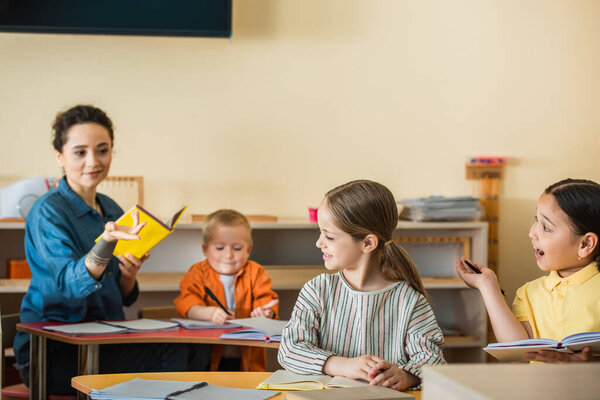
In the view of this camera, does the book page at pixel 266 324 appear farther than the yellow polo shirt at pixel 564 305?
Yes

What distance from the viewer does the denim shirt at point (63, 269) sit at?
2512mm

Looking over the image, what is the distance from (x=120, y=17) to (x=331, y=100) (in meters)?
1.28

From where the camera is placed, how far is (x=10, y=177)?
387 centimetres

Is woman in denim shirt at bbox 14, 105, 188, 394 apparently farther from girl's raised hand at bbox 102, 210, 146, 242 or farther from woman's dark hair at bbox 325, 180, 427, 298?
woman's dark hair at bbox 325, 180, 427, 298

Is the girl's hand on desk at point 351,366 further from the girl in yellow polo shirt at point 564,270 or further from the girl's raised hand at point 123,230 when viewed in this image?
the girl's raised hand at point 123,230

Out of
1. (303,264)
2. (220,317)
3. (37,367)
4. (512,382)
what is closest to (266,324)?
(220,317)

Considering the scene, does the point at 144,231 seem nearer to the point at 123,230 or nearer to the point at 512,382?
the point at 123,230

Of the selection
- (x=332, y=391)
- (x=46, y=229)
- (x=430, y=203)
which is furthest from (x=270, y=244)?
(x=332, y=391)

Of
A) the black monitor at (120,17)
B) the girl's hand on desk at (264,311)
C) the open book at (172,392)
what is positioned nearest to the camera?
the open book at (172,392)

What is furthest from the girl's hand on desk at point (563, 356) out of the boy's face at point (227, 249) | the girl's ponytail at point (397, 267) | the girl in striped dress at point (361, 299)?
the boy's face at point (227, 249)

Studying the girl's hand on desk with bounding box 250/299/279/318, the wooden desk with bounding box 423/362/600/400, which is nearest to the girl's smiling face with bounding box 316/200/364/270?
the wooden desk with bounding box 423/362/600/400

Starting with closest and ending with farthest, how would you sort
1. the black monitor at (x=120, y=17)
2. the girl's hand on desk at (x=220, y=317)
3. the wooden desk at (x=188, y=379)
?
the wooden desk at (x=188, y=379), the girl's hand on desk at (x=220, y=317), the black monitor at (x=120, y=17)

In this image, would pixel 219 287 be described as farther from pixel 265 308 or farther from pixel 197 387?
pixel 197 387

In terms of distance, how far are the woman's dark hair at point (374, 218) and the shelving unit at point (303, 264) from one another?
6.21ft
